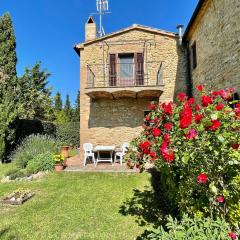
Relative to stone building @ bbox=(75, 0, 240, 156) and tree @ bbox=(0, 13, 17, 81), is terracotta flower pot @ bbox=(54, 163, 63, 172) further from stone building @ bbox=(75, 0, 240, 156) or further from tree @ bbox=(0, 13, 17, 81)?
tree @ bbox=(0, 13, 17, 81)

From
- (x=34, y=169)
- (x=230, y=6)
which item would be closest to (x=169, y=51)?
(x=230, y=6)

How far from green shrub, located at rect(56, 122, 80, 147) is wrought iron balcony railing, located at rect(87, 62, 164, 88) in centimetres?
666

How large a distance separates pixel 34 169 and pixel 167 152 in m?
7.51

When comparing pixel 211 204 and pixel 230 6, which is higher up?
pixel 230 6

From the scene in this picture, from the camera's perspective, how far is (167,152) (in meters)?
3.10

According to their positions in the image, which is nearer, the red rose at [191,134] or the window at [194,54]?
the red rose at [191,134]

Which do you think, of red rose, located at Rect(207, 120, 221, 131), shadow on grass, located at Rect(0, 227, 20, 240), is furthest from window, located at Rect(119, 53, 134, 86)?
red rose, located at Rect(207, 120, 221, 131)

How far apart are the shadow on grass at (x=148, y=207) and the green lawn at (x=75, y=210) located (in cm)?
14

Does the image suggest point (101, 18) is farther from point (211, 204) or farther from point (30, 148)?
point (211, 204)

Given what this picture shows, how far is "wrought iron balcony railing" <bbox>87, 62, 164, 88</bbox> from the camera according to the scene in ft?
42.2

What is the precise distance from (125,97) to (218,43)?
5745mm

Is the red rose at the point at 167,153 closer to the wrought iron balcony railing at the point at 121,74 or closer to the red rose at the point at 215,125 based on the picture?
the red rose at the point at 215,125

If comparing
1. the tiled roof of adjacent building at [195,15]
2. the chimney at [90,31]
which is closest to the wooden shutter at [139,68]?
the tiled roof of adjacent building at [195,15]

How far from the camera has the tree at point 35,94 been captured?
28242 millimetres
